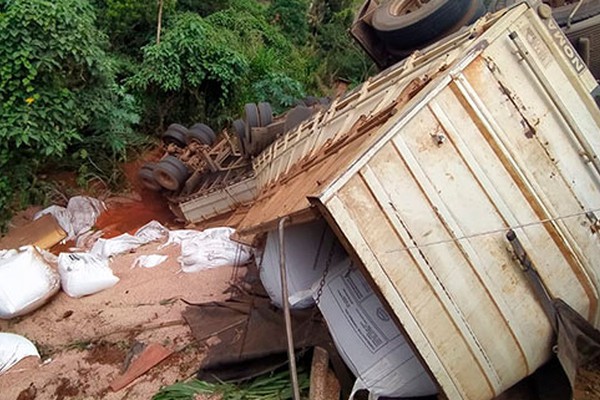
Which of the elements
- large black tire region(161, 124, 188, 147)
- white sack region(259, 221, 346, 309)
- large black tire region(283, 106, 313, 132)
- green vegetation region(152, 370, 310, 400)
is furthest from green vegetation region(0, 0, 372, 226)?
white sack region(259, 221, 346, 309)

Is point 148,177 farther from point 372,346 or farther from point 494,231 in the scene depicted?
point 494,231

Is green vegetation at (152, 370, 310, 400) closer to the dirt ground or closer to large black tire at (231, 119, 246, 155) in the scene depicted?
the dirt ground

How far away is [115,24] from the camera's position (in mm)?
8742

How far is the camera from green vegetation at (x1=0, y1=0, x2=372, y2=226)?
589 cm

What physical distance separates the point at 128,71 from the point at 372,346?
7.55 metres

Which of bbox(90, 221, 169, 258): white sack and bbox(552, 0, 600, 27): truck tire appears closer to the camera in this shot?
bbox(552, 0, 600, 27): truck tire

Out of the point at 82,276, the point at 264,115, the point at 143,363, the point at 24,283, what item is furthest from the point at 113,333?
the point at 264,115

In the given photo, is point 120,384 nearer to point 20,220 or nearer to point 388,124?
point 388,124

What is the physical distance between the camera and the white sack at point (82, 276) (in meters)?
4.86

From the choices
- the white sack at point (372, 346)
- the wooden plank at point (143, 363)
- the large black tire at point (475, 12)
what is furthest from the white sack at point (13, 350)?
the large black tire at point (475, 12)

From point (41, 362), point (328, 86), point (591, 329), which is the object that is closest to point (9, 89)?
point (41, 362)

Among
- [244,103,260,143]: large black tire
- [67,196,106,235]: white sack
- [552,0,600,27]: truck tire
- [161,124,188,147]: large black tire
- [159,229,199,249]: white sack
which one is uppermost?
[161,124,188,147]: large black tire

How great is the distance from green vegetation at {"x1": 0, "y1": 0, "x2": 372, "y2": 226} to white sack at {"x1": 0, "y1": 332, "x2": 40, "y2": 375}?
2733 millimetres

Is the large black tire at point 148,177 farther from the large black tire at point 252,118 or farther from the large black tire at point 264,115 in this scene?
the large black tire at point 264,115
